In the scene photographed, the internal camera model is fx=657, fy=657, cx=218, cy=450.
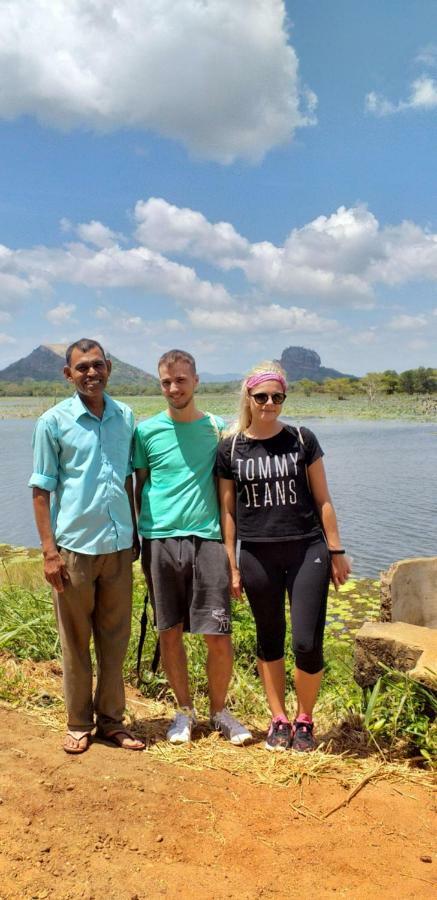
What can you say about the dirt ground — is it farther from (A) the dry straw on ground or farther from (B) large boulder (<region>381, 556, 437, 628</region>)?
(B) large boulder (<region>381, 556, 437, 628</region>)

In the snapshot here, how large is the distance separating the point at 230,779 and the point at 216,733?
39cm

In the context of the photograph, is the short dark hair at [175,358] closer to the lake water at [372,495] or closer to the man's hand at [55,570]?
the man's hand at [55,570]

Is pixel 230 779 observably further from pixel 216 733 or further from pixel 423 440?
pixel 423 440

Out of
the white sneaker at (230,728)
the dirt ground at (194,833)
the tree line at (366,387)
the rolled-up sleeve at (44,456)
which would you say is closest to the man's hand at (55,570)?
the rolled-up sleeve at (44,456)

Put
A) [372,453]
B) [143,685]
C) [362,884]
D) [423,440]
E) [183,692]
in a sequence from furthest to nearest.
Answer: [423,440] < [372,453] < [143,685] < [183,692] < [362,884]

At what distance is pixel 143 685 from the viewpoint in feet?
12.6

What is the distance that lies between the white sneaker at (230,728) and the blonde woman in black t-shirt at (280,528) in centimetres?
11

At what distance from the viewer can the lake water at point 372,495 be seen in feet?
27.6

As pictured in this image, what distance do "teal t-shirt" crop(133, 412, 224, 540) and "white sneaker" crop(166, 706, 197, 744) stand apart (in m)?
0.83

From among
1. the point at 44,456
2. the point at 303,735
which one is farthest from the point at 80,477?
the point at 303,735

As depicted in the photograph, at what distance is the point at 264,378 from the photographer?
2.84 metres

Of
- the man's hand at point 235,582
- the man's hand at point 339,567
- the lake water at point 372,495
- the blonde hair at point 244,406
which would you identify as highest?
the blonde hair at point 244,406

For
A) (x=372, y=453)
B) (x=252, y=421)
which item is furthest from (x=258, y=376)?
(x=372, y=453)

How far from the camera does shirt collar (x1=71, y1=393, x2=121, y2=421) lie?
273 cm
